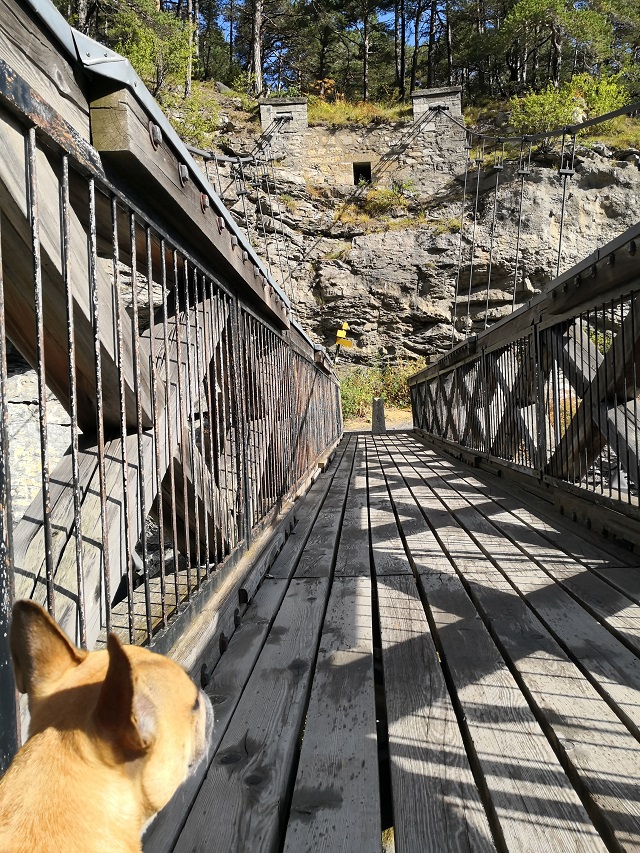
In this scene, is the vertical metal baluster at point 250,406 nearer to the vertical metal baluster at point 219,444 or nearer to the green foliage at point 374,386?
the vertical metal baluster at point 219,444

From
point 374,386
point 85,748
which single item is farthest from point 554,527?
point 374,386

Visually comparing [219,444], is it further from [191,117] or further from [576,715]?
[191,117]

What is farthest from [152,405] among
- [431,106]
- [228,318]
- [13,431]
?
[431,106]

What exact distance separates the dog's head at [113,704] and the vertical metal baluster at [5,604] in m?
0.04

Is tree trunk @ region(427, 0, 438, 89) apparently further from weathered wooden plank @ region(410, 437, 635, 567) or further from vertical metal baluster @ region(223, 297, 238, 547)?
vertical metal baluster @ region(223, 297, 238, 547)

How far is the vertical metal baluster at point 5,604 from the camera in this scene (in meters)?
0.85

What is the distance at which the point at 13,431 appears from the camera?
692cm

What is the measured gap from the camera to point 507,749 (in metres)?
1.24

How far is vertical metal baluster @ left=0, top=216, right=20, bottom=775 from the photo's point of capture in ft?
2.78

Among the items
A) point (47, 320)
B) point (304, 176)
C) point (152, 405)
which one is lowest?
point (152, 405)

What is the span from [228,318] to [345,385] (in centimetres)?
1626

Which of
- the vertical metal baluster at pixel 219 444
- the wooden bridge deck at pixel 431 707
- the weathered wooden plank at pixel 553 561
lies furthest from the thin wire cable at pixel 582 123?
the wooden bridge deck at pixel 431 707

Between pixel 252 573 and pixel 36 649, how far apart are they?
1595 millimetres

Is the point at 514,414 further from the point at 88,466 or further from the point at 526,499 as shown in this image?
the point at 88,466
